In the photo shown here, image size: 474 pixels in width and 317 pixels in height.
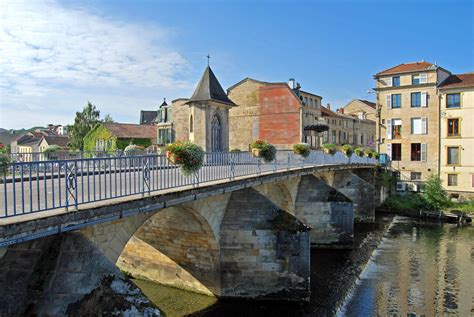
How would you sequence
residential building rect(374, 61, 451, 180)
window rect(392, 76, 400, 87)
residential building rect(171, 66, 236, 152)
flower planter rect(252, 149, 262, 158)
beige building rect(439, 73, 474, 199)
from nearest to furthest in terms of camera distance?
flower planter rect(252, 149, 262, 158)
residential building rect(171, 66, 236, 152)
beige building rect(439, 73, 474, 199)
residential building rect(374, 61, 451, 180)
window rect(392, 76, 400, 87)

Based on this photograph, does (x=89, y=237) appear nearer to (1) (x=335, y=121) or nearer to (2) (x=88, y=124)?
(1) (x=335, y=121)

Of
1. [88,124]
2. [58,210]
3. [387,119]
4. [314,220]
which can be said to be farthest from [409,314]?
[88,124]

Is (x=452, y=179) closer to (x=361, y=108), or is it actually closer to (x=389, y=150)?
(x=389, y=150)

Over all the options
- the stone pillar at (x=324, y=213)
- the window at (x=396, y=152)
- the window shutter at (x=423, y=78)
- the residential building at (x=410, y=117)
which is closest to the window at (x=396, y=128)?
the residential building at (x=410, y=117)

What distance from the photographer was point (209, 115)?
2100cm

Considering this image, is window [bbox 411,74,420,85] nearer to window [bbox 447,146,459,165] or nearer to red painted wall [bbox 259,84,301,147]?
window [bbox 447,146,459,165]

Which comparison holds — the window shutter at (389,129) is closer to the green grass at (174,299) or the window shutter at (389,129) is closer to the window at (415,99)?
Result: the window at (415,99)

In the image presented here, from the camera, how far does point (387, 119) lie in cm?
4006

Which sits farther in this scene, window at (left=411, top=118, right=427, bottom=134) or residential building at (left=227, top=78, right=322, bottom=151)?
residential building at (left=227, top=78, right=322, bottom=151)

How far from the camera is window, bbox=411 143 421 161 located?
125 feet

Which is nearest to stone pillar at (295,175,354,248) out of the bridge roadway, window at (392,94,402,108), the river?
the river

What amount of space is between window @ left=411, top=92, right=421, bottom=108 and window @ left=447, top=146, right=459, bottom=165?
4991 millimetres

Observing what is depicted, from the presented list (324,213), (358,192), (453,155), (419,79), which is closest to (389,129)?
(419,79)

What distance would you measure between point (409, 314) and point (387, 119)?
30.2m
